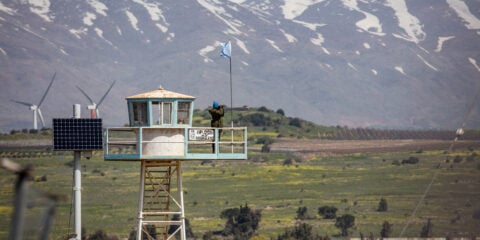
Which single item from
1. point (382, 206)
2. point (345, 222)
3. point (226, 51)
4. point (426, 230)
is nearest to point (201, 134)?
point (226, 51)

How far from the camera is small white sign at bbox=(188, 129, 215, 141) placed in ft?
122

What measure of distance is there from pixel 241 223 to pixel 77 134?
11035 centimetres

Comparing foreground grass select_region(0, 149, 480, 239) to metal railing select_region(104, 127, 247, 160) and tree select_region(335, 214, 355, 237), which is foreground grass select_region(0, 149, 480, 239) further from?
metal railing select_region(104, 127, 247, 160)

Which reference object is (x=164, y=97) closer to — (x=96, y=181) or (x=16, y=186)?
(x=16, y=186)

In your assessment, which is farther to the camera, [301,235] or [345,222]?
[345,222]

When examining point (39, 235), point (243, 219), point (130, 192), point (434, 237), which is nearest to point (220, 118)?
point (39, 235)

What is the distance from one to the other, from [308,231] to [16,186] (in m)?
119

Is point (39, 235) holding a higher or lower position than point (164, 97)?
lower

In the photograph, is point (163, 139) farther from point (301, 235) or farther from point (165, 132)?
point (301, 235)

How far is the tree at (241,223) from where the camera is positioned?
458ft

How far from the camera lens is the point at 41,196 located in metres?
14.2

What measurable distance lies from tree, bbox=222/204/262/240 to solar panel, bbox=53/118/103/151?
310ft

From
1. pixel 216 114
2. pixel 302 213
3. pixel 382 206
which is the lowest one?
pixel 302 213

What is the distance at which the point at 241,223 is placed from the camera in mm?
147875
